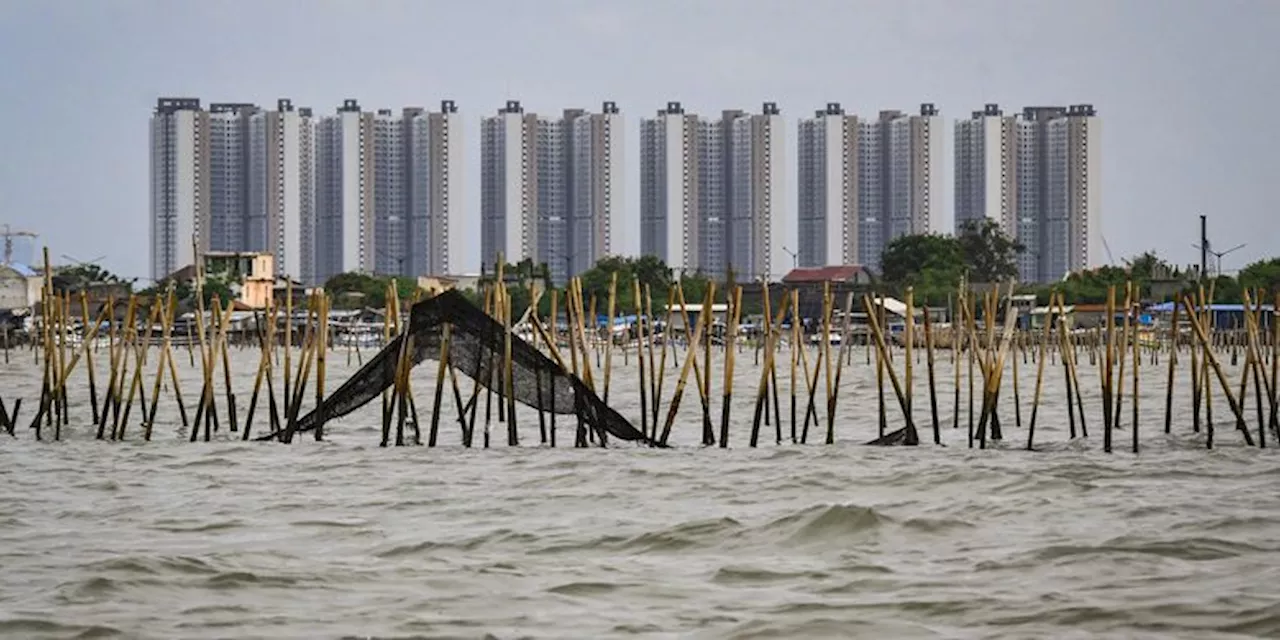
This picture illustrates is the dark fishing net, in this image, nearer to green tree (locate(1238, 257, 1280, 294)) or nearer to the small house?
green tree (locate(1238, 257, 1280, 294))

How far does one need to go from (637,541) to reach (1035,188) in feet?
333

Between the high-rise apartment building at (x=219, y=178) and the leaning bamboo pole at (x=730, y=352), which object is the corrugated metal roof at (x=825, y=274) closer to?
the high-rise apartment building at (x=219, y=178)

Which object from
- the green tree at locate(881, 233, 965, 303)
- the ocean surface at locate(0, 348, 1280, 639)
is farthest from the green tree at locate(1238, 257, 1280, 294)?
the ocean surface at locate(0, 348, 1280, 639)

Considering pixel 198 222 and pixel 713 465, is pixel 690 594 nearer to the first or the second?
pixel 713 465

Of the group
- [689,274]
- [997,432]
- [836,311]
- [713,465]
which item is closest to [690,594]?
[713,465]

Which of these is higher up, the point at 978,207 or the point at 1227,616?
the point at 978,207

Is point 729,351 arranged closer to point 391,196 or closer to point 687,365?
point 687,365

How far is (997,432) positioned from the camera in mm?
17344

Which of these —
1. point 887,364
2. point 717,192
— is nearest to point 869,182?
point 717,192

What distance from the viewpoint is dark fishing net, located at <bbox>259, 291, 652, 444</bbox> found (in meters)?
15.4

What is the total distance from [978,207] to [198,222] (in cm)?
4237

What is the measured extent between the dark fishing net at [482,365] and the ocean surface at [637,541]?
0.39 meters


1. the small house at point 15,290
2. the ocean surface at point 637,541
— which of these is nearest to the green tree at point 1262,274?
the small house at point 15,290

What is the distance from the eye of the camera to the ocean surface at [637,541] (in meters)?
7.62
